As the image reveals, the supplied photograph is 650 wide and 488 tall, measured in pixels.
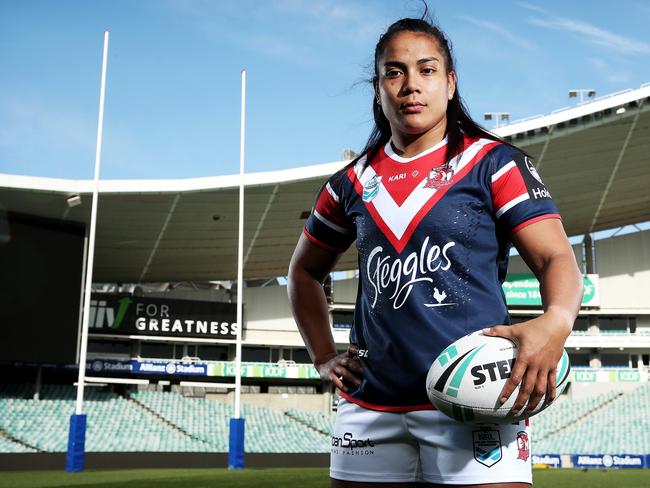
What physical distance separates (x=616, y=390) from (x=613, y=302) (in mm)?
→ 4619

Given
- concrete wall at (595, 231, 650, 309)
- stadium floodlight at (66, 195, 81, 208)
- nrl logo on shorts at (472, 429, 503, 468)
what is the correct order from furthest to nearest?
concrete wall at (595, 231, 650, 309), stadium floodlight at (66, 195, 81, 208), nrl logo on shorts at (472, 429, 503, 468)

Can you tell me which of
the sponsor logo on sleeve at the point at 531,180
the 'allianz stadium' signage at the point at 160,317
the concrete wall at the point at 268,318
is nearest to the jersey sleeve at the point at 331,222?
the sponsor logo on sleeve at the point at 531,180

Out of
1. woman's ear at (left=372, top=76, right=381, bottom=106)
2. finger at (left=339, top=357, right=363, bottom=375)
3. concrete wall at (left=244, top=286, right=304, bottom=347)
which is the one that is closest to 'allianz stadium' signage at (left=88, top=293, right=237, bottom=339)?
concrete wall at (left=244, top=286, right=304, bottom=347)

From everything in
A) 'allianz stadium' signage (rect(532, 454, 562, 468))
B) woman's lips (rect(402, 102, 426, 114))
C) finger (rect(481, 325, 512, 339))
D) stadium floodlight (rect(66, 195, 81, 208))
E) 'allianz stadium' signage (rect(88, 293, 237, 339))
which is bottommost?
'allianz stadium' signage (rect(532, 454, 562, 468))

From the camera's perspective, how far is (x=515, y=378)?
1.77m

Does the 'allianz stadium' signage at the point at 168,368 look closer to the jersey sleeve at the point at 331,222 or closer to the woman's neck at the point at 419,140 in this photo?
the jersey sleeve at the point at 331,222

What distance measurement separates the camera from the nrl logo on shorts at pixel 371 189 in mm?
2271

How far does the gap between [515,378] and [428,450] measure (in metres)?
0.36

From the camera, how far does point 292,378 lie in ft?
126

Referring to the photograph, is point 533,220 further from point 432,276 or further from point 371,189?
point 371,189

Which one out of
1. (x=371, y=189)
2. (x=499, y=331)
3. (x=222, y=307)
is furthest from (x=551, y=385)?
(x=222, y=307)

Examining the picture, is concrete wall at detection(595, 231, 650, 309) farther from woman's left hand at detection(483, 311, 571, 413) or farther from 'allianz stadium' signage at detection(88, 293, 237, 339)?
woman's left hand at detection(483, 311, 571, 413)

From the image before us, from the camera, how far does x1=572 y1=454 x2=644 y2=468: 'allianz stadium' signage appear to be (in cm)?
2603

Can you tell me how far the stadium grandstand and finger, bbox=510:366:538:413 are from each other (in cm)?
2343
